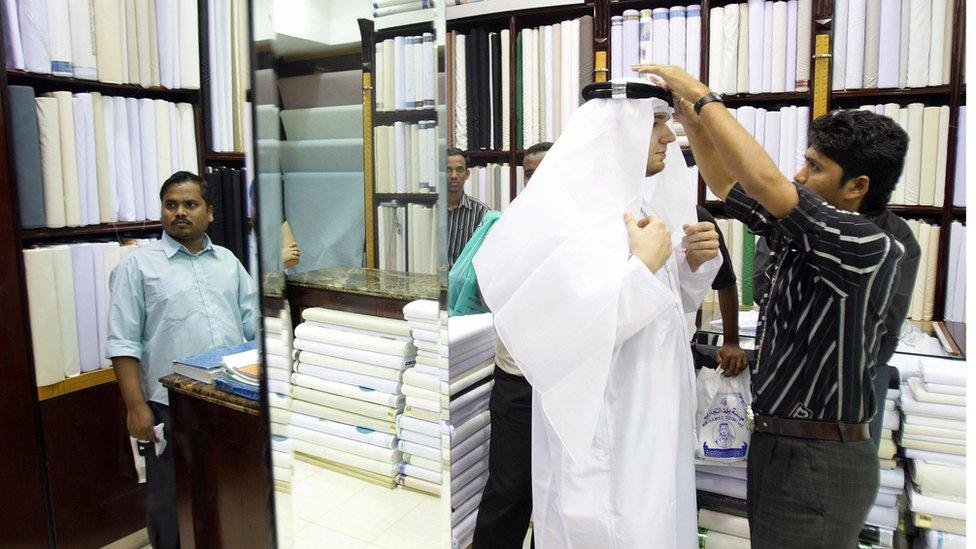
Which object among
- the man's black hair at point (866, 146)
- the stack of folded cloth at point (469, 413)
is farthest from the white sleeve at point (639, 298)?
the stack of folded cloth at point (469, 413)

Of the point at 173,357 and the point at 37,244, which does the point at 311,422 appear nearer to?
the point at 173,357

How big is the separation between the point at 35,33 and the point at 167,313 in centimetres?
36

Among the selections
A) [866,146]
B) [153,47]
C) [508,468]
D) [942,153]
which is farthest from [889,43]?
[153,47]

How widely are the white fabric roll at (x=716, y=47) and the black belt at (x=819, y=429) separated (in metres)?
1.59

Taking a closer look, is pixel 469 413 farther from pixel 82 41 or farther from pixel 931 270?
pixel 931 270

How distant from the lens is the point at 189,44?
1.98ft

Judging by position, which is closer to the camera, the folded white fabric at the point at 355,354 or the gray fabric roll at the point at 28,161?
the folded white fabric at the point at 355,354

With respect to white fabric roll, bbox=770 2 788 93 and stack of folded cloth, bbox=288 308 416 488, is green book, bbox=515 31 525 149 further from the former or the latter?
stack of folded cloth, bbox=288 308 416 488

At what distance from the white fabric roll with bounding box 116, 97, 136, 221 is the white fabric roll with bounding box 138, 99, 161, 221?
2 cm

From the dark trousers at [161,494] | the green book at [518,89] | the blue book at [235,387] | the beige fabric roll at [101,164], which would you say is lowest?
the dark trousers at [161,494]

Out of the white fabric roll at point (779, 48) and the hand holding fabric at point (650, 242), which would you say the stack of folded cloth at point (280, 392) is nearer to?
the hand holding fabric at point (650, 242)

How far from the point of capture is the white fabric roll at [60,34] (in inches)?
30.1

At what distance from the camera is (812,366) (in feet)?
3.94

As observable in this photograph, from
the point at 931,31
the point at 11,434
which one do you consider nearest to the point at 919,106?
the point at 931,31
